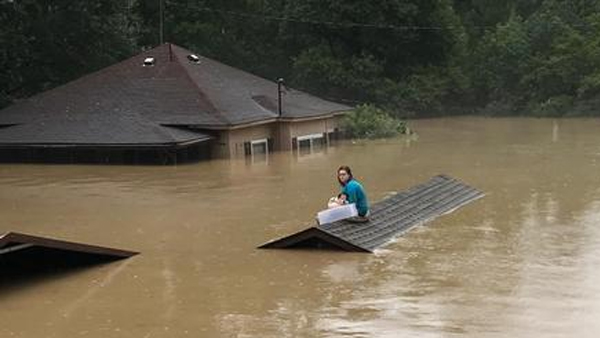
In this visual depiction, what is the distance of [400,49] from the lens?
64312 millimetres

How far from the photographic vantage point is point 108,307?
13.0 metres

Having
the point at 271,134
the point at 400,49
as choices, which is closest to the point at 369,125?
the point at 271,134

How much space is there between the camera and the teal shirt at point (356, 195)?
17125 mm

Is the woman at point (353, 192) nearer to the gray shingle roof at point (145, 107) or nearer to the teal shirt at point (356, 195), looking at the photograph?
the teal shirt at point (356, 195)

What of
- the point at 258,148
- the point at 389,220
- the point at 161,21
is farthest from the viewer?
the point at 161,21

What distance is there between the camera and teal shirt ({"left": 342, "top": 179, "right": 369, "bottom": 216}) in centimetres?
1712

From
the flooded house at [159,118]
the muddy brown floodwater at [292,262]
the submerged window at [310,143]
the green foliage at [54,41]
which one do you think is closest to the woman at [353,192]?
the muddy brown floodwater at [292,262]

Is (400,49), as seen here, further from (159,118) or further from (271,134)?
(159,118)

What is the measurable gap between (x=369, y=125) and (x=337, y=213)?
2959cm

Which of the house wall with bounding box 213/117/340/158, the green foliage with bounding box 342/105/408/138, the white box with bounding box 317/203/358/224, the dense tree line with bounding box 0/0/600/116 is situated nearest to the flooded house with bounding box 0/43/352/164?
the house wall with bounding box 213/117/340/158

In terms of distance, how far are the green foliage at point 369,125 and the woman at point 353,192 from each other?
A: 2858cm

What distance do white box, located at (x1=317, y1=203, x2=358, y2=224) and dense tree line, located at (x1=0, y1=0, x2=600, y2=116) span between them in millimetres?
40561

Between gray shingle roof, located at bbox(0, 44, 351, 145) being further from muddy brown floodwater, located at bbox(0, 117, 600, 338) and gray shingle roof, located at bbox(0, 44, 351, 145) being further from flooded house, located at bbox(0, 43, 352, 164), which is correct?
muddy brown floodwater, located at bbox(0, 117, 600, 338)

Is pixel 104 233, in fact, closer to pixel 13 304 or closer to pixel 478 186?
pixel 13 304
